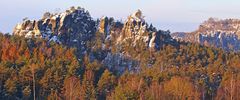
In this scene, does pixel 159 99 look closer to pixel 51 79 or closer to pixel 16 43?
pixel 51 79

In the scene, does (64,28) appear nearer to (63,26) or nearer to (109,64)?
(63,26)

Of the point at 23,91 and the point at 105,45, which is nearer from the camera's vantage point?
the point at 23,91

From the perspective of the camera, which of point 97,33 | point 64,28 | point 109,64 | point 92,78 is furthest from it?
point 97,33

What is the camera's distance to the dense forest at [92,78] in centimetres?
8669

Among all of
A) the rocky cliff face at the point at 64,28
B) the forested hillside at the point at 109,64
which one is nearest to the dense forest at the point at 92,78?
the forested hillside at the point at 109,64

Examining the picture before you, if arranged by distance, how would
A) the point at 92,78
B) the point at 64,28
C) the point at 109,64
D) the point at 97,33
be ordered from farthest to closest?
1. the point at 97,33
2. the point at 64,28
3. the point at 109,64
4. the point at 92,78

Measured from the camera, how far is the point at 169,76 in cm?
10319

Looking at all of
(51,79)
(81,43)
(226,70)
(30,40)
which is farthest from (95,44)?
(51,79)

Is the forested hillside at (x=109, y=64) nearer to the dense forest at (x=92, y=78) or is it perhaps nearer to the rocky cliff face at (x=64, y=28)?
the dense forest at (x=92, y=78)

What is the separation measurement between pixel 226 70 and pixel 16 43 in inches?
1752

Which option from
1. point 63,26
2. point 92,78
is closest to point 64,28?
point 63,26

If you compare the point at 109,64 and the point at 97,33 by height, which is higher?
the point at 97,33

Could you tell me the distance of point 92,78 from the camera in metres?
95.6

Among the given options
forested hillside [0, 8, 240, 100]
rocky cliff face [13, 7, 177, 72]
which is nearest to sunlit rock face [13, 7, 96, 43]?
rocky cliff face [13, 7, 177, 72]
